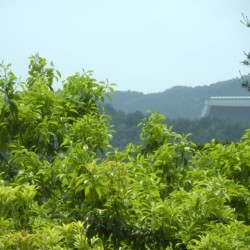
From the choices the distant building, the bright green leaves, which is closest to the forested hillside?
the distant building

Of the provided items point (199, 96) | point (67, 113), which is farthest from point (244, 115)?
point (67, 113)

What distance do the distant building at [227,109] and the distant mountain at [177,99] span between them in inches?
1363

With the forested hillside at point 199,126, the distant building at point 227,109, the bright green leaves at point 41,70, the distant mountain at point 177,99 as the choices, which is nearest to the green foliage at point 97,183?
the bright green leaves at point 41,70

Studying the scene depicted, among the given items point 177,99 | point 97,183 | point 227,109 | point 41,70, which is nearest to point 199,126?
point 227,109

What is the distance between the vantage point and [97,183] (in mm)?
7445

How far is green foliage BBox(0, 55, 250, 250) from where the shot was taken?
732 centimetres

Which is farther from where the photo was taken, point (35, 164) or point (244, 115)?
point (244, 115)

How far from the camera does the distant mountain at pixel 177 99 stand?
5202 inches

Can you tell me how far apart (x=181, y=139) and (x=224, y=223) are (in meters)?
1.76

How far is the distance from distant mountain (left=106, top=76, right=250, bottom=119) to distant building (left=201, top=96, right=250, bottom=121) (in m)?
34.6

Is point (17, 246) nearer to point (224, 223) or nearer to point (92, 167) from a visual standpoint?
point (92, 167)

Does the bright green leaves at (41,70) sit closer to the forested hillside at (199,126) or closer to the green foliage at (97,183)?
the green foliage at (97,183)

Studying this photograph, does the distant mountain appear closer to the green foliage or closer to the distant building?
the distant building

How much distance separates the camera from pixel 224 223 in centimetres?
777
